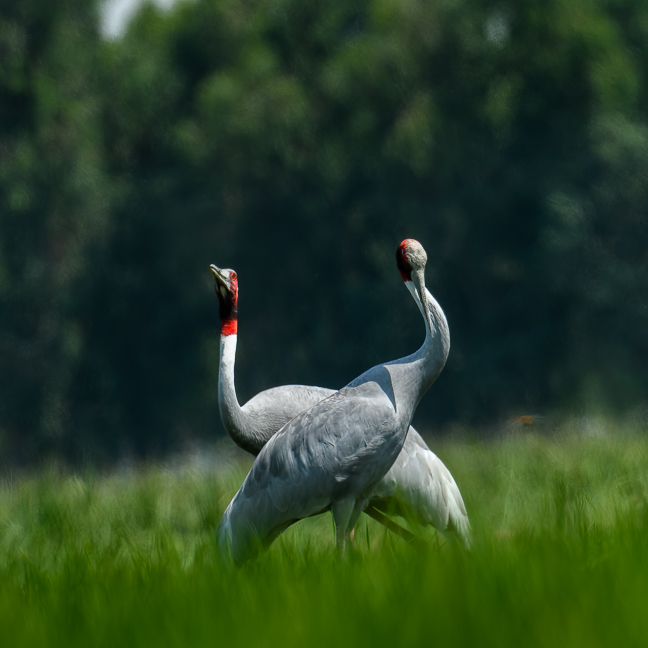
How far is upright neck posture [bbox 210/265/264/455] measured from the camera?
539 cm

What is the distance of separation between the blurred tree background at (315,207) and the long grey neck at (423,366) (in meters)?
16.6

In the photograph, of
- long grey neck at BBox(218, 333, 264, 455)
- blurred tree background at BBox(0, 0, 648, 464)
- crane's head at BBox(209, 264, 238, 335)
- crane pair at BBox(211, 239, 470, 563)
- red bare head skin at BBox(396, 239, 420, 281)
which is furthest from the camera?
blurred tree background at BBox(0, 0, 648, 464)

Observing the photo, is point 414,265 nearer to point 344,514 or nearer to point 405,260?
point 405,260

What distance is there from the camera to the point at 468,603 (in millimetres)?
2256

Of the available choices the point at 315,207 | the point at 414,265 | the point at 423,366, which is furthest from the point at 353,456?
the point at 315,207

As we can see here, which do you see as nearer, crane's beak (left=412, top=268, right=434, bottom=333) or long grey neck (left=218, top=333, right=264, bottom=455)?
crane's beak (left=412, top=268, right=434, bottom=333)

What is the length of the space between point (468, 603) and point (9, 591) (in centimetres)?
121

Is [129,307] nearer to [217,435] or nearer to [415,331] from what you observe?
[217,435]

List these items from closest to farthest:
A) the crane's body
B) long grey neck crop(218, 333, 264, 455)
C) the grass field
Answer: the grass field, the crane's body, long grey neck crop(218, 333, 264, 455)

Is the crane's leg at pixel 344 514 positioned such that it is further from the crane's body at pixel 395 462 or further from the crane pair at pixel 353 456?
the crane's body at pixel 395 462

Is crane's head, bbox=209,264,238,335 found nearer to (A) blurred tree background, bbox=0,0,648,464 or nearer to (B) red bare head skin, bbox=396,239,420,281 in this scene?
(B) red bare head skin, bbox=396,239,420,281

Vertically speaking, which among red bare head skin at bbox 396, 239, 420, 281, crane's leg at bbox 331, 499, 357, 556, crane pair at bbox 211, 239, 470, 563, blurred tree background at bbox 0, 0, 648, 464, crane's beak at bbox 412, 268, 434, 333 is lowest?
crane's leg at bbox 331, 499, 357, 556

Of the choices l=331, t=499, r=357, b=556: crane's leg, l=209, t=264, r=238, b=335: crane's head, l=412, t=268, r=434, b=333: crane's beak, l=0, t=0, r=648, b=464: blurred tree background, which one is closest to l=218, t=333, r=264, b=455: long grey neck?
l=209, t=264, r=238, b=335: crane's head

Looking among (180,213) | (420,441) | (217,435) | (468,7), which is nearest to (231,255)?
(180,213)
